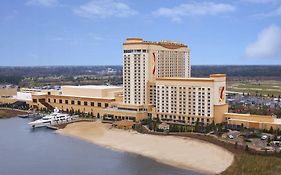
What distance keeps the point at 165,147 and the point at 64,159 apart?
23.0 feet

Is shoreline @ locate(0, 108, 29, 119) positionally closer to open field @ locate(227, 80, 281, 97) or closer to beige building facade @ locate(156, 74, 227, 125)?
beige building facade @ locate(156, 74, 227, 125)

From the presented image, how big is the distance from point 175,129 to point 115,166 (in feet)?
32.0

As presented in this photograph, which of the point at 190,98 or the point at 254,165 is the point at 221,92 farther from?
the point at 254,165

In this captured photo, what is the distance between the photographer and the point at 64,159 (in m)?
27.7

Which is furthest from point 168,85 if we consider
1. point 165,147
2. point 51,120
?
point 51,120

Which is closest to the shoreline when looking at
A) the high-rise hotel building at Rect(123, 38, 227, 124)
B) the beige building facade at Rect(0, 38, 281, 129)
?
the beige building facade at Rect(0, 38, 281, 129)

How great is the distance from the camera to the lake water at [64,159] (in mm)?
24766

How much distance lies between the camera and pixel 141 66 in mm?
40656

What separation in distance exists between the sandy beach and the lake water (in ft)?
3.01

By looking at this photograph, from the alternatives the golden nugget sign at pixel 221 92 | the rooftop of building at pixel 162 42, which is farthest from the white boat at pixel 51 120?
the golden nugget sign at pixel 221 92

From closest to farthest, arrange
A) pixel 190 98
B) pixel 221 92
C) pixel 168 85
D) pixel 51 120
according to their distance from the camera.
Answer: pixel 221 92, pixel 190 98, pixel 168 85, pixel 51 120

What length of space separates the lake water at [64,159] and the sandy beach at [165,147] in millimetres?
918

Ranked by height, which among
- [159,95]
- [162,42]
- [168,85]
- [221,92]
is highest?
[162,42]

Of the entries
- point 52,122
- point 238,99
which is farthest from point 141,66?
point 238,99
